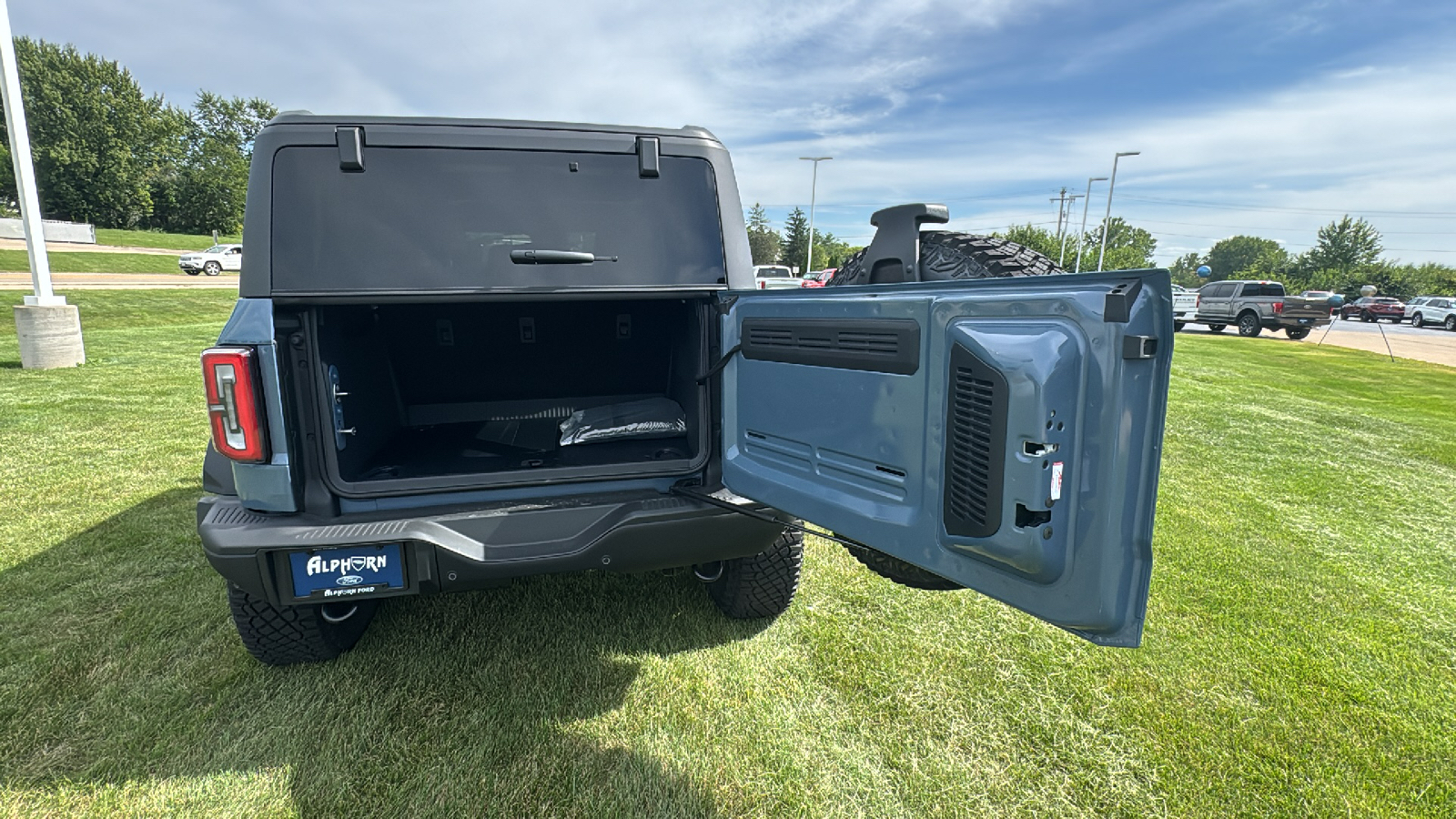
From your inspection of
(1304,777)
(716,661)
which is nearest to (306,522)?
(716,661)

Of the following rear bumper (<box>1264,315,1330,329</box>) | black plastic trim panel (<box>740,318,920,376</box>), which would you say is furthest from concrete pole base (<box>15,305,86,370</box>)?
rear bumper (<box>1264,315,1330,329</box>)

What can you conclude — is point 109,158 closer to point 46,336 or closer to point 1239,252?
point 46,336

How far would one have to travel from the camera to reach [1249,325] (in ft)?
72.4

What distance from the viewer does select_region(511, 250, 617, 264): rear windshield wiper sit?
2.17 meters

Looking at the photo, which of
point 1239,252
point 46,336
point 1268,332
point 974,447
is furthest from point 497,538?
point 1239,252

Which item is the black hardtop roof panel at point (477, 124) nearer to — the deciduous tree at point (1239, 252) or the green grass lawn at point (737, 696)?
the green grass lawn at point (737, 696)

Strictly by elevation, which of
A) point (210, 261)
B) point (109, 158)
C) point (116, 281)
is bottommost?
point (116, 281)

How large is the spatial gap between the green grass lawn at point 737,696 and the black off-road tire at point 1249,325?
22.4m

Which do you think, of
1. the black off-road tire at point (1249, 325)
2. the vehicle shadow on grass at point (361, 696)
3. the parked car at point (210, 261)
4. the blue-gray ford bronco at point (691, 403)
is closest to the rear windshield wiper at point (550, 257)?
the blue-gray ford bronco at point (691, 403)

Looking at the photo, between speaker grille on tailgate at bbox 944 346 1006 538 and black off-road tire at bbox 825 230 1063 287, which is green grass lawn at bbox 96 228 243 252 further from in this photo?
speaker grille on tailgate at bbox 944 346 1006 538

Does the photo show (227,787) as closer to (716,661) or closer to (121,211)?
(716,661)

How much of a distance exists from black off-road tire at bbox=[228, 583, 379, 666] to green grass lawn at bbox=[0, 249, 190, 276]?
29175 millimetres

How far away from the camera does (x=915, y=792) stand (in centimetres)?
195

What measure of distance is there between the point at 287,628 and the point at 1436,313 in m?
43.9
